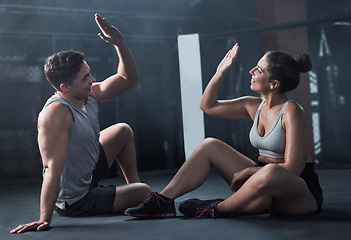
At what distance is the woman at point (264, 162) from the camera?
150 cm

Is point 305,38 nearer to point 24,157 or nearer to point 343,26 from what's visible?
point 343,26

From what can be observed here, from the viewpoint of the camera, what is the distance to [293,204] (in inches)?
61.8

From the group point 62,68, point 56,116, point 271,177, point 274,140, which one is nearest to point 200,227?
point 271,177

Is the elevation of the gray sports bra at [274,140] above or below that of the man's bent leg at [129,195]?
above

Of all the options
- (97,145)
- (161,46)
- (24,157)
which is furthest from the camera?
(161,46)

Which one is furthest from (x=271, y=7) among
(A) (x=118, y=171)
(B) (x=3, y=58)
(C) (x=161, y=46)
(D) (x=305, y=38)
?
(B) (x=3, y=58)

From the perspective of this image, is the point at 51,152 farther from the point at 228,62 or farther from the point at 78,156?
the point at 228,62

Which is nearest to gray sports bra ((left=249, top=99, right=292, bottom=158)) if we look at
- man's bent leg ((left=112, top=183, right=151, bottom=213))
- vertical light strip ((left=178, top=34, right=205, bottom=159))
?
man's bent leg ((left=112, top=183, right=151, bottom=213))

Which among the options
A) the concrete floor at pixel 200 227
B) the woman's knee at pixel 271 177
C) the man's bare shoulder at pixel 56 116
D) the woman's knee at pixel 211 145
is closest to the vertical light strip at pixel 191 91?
the concrete floor at pixel 200 227

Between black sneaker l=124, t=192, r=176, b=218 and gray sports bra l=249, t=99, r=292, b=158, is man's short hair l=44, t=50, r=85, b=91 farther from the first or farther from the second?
gray sports bra l=249, t=99, r=292, b=158

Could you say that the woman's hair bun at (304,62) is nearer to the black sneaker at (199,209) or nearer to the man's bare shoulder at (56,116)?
the black sneaker at (199,209)

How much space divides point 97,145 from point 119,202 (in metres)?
0.27

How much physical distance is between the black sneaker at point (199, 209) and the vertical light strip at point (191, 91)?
1.75m

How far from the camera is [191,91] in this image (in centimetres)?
354
